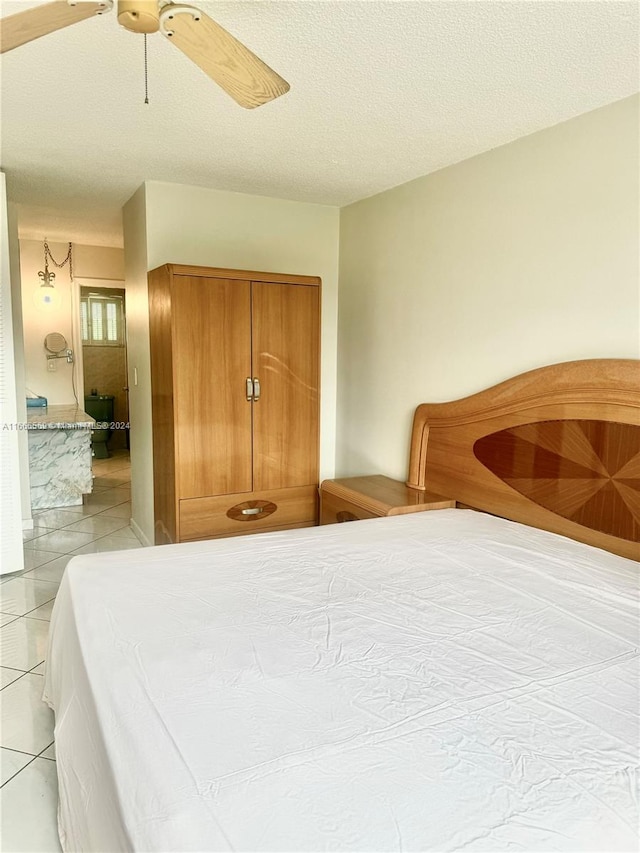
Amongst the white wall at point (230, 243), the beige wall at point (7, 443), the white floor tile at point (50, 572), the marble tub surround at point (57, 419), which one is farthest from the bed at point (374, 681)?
the marble tub surround at point (57, 419)

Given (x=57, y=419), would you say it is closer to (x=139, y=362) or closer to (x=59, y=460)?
(x=59, y=460)

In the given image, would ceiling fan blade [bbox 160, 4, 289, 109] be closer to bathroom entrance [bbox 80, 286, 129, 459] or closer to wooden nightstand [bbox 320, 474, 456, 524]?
wooden nightstand [bbox 320, 474, 456, 524]

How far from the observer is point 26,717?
7.22 feet

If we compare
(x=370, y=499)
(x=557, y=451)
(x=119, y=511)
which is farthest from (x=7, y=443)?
(x=557, y=451)

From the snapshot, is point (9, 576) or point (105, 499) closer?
point (9, 576)

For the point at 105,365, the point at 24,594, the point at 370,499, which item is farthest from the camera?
the point at 105,365

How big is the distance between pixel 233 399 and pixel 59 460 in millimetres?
2580

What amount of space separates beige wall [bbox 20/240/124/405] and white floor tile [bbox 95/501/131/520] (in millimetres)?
2058

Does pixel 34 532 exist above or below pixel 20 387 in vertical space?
below

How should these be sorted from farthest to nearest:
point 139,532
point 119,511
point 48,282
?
point 48,282
point 119,511
point 139,532

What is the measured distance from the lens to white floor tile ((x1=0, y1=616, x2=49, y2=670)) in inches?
102

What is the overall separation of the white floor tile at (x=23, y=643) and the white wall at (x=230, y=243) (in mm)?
1080

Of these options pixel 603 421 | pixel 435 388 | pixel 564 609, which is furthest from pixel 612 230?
pixel 564 609

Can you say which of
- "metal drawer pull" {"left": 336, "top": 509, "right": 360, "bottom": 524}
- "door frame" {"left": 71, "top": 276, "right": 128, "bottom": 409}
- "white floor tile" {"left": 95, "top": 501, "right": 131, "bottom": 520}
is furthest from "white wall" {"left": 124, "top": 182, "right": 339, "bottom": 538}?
"door frame" {"left": 71, "top": 276, "right": 128, "bottom": 409}
